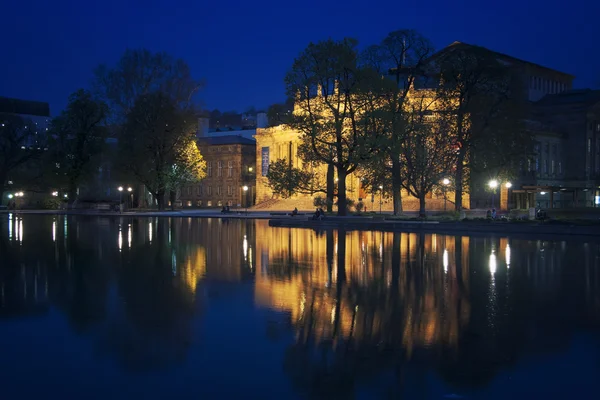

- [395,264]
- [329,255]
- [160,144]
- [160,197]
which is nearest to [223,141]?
[160,197]

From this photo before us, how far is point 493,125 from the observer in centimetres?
4788

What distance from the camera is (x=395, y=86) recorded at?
4553 centimetres

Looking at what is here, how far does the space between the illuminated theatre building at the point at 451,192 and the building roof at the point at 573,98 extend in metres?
2.23

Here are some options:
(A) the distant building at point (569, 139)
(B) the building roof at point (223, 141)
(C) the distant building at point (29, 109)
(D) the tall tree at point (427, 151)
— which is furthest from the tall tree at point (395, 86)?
(C) the distant building at point (29, 109)

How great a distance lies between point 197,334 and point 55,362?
7.34 feet

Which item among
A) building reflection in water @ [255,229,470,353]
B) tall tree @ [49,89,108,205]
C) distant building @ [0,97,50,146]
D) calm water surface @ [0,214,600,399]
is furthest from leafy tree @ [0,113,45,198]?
calm water surface @ [0,214,600,399]

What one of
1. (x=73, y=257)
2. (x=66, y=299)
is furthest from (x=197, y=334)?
(x=73, y=257)

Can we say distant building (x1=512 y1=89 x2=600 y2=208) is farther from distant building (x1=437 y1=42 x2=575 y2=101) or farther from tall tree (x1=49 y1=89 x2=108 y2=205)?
tall tree (x1=49 y1=89 x2=108 y2=205)

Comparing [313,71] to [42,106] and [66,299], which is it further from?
[42,106]

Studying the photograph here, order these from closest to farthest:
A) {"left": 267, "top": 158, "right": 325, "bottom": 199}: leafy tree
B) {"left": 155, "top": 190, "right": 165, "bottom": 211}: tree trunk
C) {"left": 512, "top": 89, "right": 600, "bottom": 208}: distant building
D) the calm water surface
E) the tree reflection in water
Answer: the calm water surface
the tree reflection in water
{"left": 267, "top": 158, "right": 325, "bottom": 199}: leafy tree
{"left": 155, "top": 190, "right": 165, "bottom": 211}: tree trunk
{"left": 512, "top": 89, "right": 600, "bottom": 208}: distant building

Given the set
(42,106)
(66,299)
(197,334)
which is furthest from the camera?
(42,106)

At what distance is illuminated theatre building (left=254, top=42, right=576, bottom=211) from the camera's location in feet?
238

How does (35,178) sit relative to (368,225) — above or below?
above

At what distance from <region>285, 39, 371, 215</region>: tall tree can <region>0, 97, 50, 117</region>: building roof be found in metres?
104
